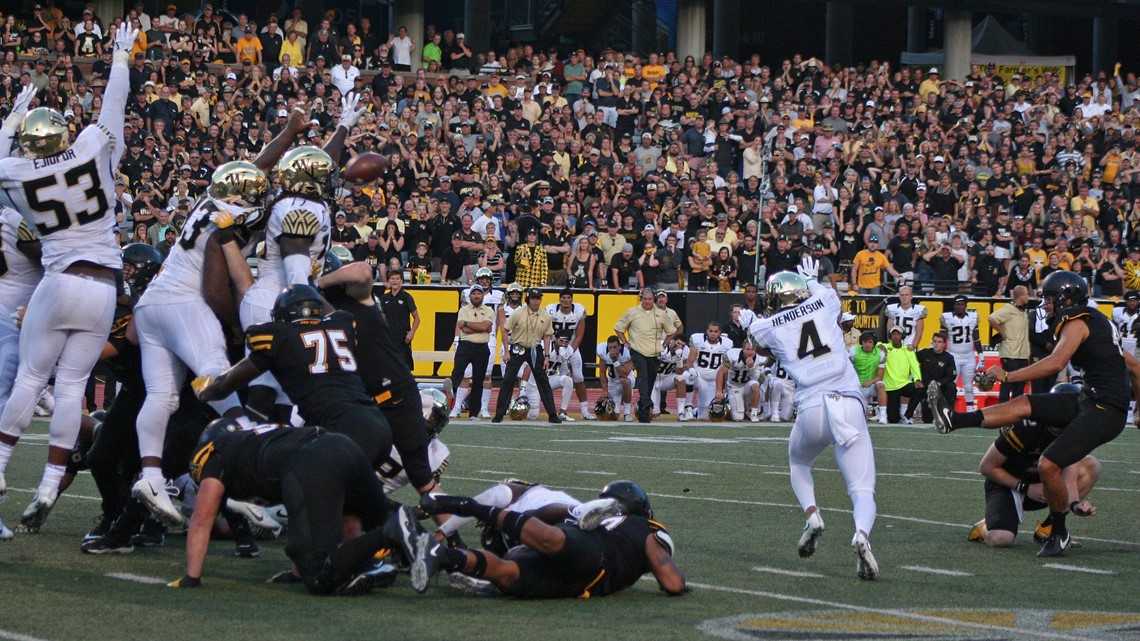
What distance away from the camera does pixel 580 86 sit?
86.5 feet

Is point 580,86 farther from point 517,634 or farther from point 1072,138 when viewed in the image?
point 517,634

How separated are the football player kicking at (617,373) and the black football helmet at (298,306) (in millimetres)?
12452

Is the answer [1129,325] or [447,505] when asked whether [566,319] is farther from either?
[447,505]

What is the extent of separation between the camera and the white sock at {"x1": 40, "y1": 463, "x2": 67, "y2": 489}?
7.63m

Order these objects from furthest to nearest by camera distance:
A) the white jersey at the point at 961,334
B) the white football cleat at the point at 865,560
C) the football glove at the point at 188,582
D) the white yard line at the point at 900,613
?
the white jersey at the point at 961,334 → the white football cleat at the point at 865,560 → the football glove at the point at 188,582 → the white yard line at the point at 900,613

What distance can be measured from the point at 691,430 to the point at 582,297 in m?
3.89

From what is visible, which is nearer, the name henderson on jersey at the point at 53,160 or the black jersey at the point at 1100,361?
the name henderson on jersey at the point at 53,160

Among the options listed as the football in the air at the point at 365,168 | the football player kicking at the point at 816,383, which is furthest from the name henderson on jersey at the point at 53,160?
the football player kicking at the point at 816,383

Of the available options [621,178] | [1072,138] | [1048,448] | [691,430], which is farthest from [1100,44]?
[1048,448]

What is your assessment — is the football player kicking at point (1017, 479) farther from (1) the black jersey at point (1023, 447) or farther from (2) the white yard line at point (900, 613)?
(2) the white yard line at point (900, 613)

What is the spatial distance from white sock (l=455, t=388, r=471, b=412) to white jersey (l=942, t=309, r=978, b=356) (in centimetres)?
659

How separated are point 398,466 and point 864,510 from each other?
230 centimetres

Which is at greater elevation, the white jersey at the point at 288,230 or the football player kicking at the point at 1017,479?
the white jersey at the point at 288,230

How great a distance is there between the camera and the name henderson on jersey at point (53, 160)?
7645 millimetres
